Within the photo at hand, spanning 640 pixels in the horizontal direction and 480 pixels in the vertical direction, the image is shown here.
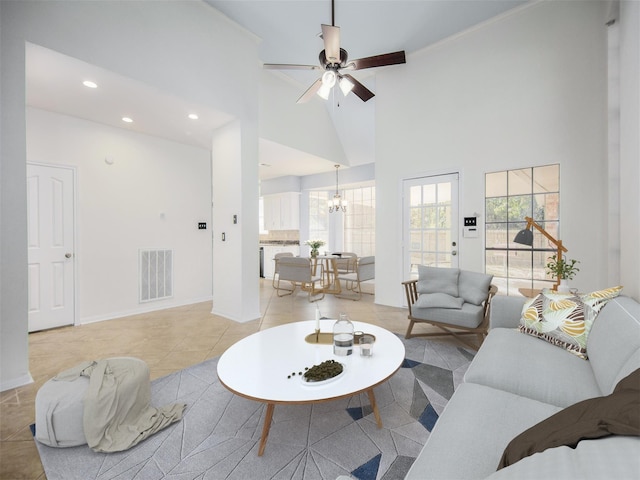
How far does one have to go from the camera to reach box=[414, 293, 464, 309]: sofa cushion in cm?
300

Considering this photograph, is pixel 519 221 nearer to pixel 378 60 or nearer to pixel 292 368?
pixel 378 60

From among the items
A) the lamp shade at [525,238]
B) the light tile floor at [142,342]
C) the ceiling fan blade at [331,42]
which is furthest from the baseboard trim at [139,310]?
the lamp shade at [525,238]

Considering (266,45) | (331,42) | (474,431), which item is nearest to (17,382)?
(474,431)

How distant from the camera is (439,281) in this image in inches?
131

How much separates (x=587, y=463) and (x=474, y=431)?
640 mm

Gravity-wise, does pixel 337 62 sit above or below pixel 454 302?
above

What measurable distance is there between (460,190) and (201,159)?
4.21 metres

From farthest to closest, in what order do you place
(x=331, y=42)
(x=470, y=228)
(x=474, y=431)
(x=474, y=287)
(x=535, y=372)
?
(x=470, y=228) → (x=474, y=287) → (x=331, y=42) → (x=535, y=372) → (x=474, y=431)

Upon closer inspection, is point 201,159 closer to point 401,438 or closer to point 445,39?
point 445,39

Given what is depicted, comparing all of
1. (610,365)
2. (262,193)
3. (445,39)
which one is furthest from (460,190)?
(262,193)

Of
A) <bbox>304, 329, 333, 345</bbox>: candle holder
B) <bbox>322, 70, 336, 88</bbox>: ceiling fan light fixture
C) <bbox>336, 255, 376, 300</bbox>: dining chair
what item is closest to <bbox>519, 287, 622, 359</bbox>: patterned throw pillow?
<bbox>304, 329, 333, 345</bbox>: candle holder

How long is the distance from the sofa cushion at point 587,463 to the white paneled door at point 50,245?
479cm

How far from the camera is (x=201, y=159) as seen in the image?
5.21 m

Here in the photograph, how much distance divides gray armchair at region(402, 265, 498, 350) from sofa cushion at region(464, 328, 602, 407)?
927mm
